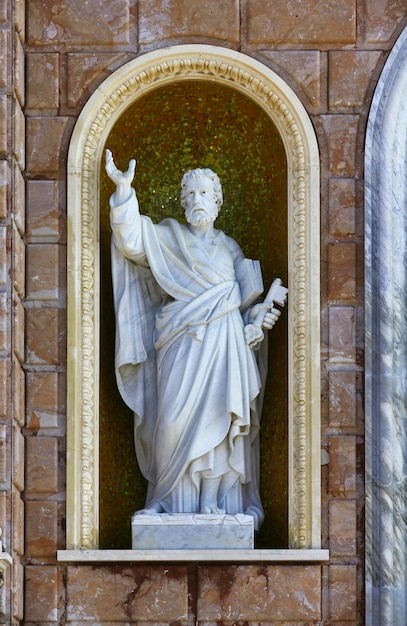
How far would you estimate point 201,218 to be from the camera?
1327 centimetres

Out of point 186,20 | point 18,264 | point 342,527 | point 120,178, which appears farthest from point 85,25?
point 342,527

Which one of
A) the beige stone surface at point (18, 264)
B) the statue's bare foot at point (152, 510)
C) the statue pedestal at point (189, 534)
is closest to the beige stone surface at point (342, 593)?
the statue pedestal at point (189, 534)

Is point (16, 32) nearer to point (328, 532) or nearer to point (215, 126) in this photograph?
point (215, 126)

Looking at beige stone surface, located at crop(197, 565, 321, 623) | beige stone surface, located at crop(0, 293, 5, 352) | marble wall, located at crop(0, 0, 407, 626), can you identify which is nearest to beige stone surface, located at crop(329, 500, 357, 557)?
marble wall, located at crop(0, 0, 407, 626)

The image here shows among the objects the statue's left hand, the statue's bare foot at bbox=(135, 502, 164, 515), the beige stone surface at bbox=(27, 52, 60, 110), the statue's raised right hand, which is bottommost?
the statue's bare foot at bbox=(135, 502, 164, 515)

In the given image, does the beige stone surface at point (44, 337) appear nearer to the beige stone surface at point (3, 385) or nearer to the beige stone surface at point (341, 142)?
the beige stone surface at point (3, 385)

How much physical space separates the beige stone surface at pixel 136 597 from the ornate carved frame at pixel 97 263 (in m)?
0.31

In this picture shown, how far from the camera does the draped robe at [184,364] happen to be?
A: 12.9 m

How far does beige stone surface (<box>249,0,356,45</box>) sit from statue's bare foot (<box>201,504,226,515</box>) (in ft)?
9.71

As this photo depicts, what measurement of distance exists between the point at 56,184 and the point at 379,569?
3121 mm

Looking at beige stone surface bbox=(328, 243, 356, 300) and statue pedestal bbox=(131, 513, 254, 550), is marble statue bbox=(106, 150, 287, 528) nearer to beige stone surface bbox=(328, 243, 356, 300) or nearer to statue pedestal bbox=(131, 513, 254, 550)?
statue pedestal bbox=(131, 513, 254, 550)

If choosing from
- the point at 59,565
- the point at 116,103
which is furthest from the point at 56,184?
the point at 59,565

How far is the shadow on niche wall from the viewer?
43.4 ft

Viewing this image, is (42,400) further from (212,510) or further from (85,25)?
(85,25)
